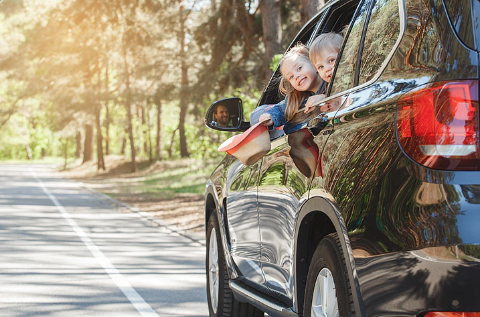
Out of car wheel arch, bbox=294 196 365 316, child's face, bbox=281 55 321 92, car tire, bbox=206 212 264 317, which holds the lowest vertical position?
car tire, bbox=206 212 264 317

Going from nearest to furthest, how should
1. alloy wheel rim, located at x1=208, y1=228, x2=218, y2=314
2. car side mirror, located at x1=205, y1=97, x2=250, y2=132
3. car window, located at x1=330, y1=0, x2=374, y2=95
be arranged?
car window, located at x1=330, y1=0, x2=374, y2=95
car side mirror, located at x1=205, y1=97, x2=250, y2=132
alloy wheel rim, located at x1=208, y1=228, x2=218, y2=314

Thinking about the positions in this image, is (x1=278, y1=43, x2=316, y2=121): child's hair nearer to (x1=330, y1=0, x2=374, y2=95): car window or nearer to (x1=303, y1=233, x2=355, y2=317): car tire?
(x1=330, y1=0, x2=374, y2=95): car window

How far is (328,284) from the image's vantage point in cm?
306

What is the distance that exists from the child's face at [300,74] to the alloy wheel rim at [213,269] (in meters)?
1.95

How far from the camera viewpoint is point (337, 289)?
2.86 metres

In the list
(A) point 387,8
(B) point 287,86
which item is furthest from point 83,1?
Result: (A) point 387,8

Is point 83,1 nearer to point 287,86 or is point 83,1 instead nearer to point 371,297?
point 287,86

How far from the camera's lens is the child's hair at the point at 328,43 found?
3725 mm

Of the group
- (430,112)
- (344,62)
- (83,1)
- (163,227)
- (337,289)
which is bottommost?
(163,227)

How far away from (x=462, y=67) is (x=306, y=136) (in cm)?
125

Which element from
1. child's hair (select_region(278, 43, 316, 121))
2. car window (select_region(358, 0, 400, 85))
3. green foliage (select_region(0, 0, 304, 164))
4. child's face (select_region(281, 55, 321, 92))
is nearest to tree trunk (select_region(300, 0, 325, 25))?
green foliage (select_region(0, 0, 304, 164))

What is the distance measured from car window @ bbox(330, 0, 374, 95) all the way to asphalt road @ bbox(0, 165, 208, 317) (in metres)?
3.45

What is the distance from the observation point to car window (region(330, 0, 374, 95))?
3.23 metres

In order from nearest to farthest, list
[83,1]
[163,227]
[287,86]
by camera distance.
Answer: [287,86] < [163,227] < [83,1]
